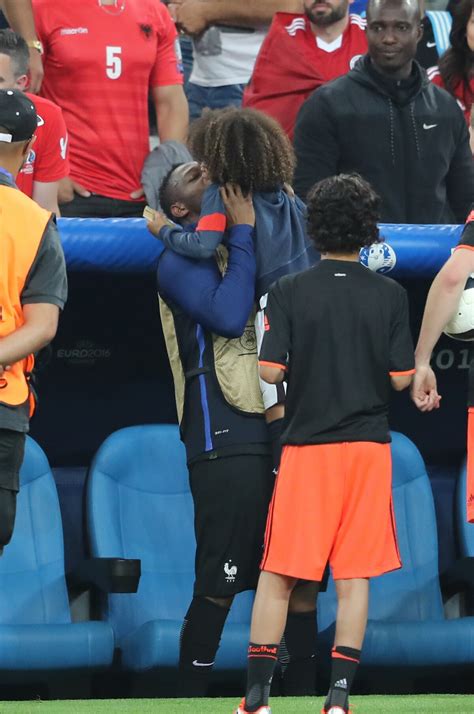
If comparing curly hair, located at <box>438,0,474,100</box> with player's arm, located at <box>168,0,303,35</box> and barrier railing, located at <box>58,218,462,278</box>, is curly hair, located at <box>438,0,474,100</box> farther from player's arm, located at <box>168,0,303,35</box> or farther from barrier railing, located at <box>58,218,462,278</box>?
barrier railing, located at <box>58,218,462,278</box>

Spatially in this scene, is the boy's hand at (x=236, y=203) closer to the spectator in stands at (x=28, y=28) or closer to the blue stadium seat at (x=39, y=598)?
the blue stadium seat at (x=39, y=598)

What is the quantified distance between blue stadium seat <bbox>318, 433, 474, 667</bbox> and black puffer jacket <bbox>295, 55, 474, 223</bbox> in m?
0.97

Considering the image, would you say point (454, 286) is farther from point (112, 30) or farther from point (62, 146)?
point (112, 30)

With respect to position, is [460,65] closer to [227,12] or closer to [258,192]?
[227,12]

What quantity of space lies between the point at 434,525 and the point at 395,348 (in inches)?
73.6

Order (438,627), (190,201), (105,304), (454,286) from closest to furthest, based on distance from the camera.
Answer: (454,286)
(190,201)
(438,627)
(105,304)

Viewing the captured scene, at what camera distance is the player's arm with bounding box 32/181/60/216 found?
17.0 feet

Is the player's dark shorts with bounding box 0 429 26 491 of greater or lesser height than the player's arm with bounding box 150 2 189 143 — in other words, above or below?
below

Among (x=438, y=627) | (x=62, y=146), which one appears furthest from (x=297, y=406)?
(x=62, y=146)

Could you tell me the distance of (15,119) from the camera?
3596 mm

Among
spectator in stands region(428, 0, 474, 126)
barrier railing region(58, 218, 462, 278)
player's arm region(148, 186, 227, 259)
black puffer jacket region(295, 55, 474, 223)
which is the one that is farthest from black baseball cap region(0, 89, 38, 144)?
spectator in stands region(428, 0, 474, 126)

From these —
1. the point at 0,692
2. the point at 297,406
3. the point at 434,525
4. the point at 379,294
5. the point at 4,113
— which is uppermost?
the point at 4,113

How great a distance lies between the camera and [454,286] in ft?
13.2

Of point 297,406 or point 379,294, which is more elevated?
point 379,294
